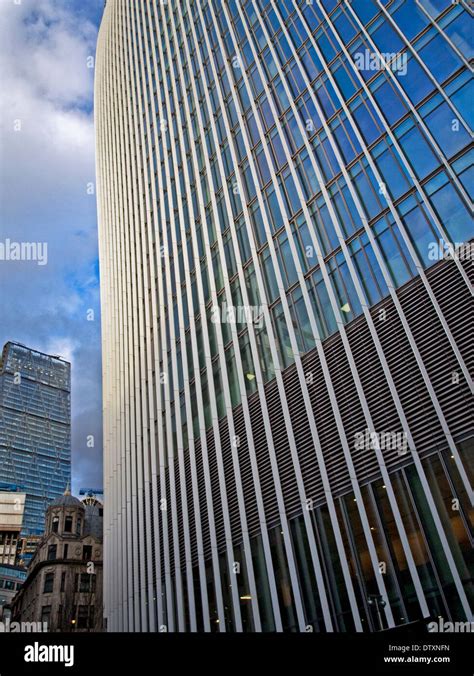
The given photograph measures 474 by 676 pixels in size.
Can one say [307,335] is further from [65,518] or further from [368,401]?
[65,518]

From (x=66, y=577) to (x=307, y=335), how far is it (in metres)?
60.3

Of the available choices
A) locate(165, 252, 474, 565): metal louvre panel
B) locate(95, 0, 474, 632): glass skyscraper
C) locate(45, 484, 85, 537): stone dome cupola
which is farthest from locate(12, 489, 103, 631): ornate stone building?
locate(165, 252, 474, 565): metal louvre panel

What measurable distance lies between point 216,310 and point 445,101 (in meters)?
14.2

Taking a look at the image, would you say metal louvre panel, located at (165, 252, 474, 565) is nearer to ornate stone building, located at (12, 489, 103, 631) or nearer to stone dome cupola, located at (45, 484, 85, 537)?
ornate stone building, located at (12, 489, 103, 631)

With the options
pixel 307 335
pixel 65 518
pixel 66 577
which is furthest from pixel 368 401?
pixel 65 518

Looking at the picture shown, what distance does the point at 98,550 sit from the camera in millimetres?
73312

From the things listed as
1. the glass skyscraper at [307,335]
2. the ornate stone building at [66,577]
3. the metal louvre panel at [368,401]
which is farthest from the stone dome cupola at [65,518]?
the metal louvre panel at [368,401]

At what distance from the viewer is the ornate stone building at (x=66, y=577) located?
215ft

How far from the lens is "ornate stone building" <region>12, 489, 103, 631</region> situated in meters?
65.6

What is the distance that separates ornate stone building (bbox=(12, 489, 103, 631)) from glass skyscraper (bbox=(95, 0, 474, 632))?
3499 centimetres

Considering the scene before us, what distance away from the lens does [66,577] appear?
68.4 meters

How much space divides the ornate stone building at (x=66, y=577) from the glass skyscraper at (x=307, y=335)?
35.0m

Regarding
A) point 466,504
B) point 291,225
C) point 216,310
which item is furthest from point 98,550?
point 466,504

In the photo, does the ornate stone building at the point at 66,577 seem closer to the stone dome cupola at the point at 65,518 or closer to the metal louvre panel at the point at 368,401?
the stone dome cupola at the point at 65,518
